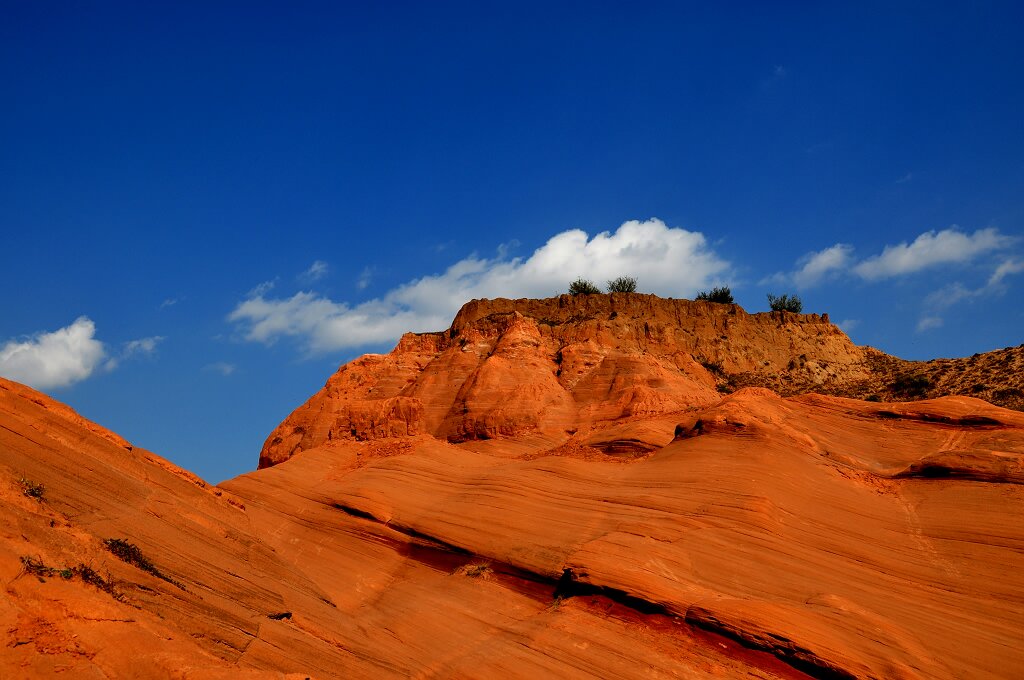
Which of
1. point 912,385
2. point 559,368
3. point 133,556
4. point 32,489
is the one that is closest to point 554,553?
point 133,556

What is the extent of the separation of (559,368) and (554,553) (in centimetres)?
2676

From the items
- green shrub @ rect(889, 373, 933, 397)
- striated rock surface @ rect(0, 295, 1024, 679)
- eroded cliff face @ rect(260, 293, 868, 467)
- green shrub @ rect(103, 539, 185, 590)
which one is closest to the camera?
striated rock surface @ rect(0, 295, 1024, 679)

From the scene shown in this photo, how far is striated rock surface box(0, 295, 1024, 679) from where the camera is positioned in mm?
10422

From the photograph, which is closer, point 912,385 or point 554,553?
point 554,553

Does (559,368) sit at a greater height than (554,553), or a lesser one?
greater

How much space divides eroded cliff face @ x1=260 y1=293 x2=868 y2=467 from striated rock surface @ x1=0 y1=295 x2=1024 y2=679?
9.30 meters

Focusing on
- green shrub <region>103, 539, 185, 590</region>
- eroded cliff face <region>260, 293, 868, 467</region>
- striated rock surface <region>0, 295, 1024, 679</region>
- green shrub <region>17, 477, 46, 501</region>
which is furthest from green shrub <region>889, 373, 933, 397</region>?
green shrub <region>17, 477, 46, 501</region>

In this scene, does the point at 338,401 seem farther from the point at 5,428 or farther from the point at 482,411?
the point at 5,428

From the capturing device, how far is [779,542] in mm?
17625

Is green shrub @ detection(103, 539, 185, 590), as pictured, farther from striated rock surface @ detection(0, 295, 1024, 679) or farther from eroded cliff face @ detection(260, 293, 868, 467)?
eroded cliff face @ detection(260, 293, 868, 467)

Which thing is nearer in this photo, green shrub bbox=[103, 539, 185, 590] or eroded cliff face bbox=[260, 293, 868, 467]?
green shrub bbox=[103, 539, 185, 590]

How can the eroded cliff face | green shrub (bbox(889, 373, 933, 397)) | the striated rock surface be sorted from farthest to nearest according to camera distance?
green shrub (bbox(889, 373, 933, 397)) < the eroded cliff face < the striated rock surface

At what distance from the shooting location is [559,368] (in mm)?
45125

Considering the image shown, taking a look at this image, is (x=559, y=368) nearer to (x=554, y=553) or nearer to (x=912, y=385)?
(x=912, y=385)
